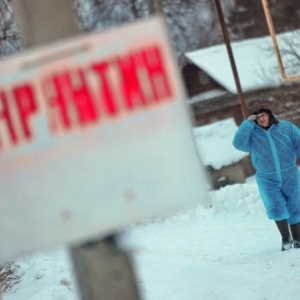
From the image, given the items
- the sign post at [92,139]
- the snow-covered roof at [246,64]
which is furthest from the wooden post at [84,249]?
the snow-covered roof at [246,64]

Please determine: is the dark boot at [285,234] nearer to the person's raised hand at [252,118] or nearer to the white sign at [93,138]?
the person's raised hand at [252,118]

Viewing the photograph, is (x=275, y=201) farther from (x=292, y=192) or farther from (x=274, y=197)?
(x=292, y=192)

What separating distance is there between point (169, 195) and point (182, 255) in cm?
591

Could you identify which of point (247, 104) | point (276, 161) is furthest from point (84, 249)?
point (247, 104)

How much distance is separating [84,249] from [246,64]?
79.6 ft

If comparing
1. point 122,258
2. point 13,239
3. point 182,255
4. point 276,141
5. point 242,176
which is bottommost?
point 242,176

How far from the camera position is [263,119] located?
5496 millimetres

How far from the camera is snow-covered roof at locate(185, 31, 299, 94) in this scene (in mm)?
24422

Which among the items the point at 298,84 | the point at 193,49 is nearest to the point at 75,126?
the point at 298,84

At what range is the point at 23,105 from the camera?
1.33 m

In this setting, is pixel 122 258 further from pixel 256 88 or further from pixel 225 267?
pixel 256 88

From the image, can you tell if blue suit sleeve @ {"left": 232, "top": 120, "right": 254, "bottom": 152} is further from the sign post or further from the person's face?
the sign post

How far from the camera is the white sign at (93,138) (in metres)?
1.31

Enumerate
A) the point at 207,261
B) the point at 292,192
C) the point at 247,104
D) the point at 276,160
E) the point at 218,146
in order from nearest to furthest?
the point at 276,160
the point at 292,192
the point at 207,261
the point at 218,146
the point at 247,104
